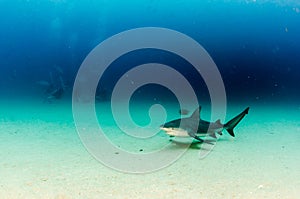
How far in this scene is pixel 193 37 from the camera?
240 ft

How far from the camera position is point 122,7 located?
95.1 meters

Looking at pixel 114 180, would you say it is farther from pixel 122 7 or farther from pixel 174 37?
pixel 122 7

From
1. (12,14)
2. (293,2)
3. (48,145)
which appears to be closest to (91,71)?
(48,145)

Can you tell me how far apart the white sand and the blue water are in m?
13.1

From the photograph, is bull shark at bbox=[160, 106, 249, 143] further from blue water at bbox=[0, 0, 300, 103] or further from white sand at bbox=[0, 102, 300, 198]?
blue water at bbox=[0, 0, 300, 103]

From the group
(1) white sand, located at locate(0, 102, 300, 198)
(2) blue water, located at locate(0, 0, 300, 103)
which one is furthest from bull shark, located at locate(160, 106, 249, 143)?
(2) blue water, located at locate(0, 0, 300, 103)

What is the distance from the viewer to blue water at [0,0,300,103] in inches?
1347

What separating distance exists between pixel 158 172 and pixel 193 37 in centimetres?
7123

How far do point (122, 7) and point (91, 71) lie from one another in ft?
263

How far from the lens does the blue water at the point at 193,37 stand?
1347 inches

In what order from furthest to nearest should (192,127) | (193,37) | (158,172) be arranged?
(193,37) → (192,127) → (158,172)

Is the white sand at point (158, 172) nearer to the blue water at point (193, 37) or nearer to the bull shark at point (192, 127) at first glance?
the bull shark at point (192, 127)

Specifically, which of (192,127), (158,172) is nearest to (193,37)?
(192,127)

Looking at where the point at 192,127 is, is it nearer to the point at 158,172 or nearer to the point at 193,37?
the point at 158,172
